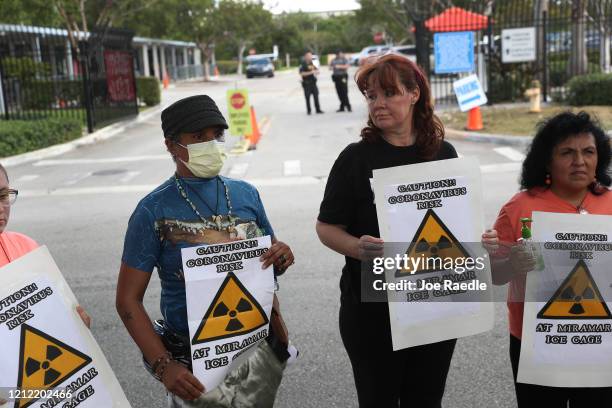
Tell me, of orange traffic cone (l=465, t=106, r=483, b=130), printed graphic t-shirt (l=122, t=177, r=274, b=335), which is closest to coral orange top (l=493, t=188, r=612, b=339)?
printed graphic t-shirt (l=122, t=177, r=274, b=335)

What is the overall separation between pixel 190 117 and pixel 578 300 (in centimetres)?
161

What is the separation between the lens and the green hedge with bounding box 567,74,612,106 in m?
16.7

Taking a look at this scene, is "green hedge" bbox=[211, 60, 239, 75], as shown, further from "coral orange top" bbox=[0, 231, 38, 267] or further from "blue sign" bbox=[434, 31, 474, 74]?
"coral orange top" bbox=[0, 231, 38, 267]

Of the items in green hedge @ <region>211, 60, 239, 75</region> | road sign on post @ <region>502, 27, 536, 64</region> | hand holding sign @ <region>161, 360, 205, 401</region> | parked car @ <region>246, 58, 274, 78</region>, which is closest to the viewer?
hand holding sign @ <region>161, 360, 205, 401</region>

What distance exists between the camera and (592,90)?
16.9 meters

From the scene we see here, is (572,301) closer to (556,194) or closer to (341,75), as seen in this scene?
(556,194)

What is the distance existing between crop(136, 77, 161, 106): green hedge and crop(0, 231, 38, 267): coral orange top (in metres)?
25.7

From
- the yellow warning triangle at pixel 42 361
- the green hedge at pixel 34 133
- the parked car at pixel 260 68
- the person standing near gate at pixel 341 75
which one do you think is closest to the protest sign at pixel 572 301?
A: the yellow warning triangle at pixel 42 361

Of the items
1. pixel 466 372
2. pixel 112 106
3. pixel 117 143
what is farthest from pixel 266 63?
pixel 466 372

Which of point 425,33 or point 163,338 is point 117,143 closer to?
point 425,33

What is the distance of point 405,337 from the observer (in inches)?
95.3

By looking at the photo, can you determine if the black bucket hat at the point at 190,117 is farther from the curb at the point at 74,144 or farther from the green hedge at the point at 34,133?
the green hedge at the point at 34,133

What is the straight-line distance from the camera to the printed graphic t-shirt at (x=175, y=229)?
7.51 feet

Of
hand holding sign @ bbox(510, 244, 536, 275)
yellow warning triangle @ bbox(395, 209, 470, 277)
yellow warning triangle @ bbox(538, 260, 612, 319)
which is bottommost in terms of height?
yellow warning triangle @ bbox(538, 260, 612, 319)
